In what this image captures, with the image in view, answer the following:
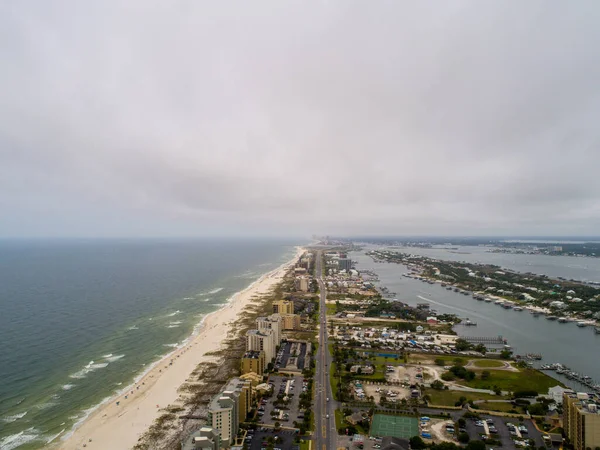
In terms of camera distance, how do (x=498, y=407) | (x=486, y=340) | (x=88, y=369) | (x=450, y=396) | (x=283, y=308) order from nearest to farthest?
(x=498, y=407)
(x=450, y=396)
(x=88, y=369)
(x=486, y=340)
(x=283, y=308)

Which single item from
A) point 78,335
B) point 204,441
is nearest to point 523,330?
point 204,441

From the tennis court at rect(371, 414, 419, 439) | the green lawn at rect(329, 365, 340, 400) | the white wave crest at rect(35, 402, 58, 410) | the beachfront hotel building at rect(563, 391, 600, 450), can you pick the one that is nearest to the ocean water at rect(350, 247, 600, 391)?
the beachfront hotel building at rect(563, 391, 600, 450)

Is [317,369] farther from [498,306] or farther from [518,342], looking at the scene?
A: [498,306]

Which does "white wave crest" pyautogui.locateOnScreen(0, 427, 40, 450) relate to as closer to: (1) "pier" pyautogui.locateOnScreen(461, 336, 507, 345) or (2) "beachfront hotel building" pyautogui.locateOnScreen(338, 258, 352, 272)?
(1) "pier" pyautogui.locateOnScreen(461, 336, 507, 345)

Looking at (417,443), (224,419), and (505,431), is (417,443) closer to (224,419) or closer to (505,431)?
(505,431)

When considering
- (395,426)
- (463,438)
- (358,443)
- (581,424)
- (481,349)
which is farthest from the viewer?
(481,349)

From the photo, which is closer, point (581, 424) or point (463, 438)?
point (581, 424)
